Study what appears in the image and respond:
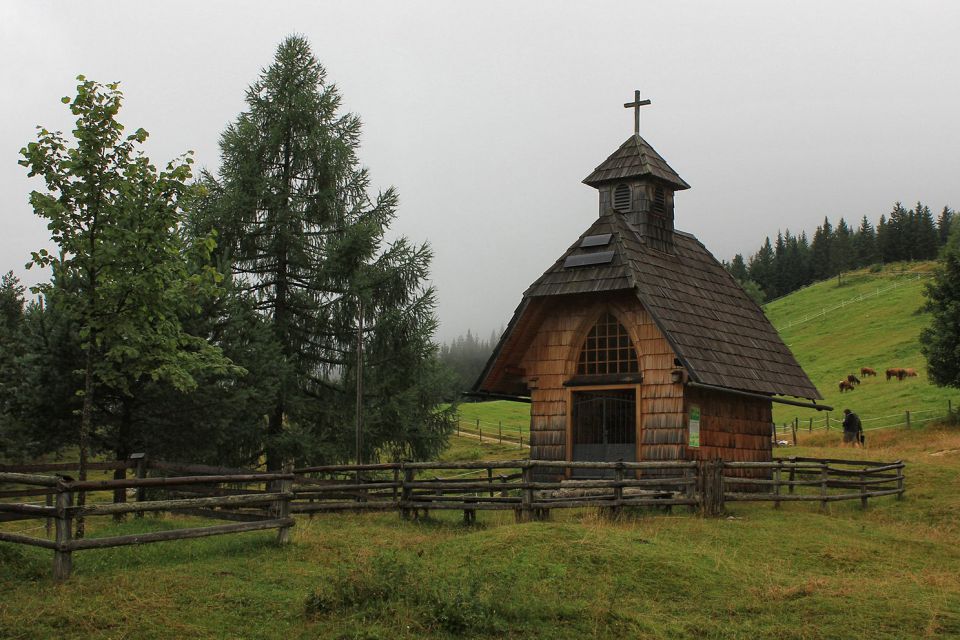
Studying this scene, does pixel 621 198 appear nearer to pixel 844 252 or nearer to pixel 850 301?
pixel 850 301

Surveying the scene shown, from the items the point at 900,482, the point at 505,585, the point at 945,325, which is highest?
the point at 945,325

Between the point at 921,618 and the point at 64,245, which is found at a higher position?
the point at 64,245

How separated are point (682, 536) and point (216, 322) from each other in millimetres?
13081

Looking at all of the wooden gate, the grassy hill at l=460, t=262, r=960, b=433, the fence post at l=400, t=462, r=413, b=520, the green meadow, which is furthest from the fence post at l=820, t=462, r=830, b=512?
the grassy hill at l=460, t=262, r=960, b=433

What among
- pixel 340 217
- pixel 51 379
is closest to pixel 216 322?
pixel 51 379

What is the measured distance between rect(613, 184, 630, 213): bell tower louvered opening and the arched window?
402 centimetres

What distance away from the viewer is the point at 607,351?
23312 millimetres

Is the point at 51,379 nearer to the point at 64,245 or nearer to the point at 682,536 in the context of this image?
the point at 64,245

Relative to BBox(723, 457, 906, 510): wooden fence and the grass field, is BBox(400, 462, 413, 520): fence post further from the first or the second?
BBox(723, 457, 906, 510): wooden fence

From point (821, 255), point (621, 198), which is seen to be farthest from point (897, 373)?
point (821, 255)

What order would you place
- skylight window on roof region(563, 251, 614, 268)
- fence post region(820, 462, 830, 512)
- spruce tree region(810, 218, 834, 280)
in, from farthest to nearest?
1. spruce tree region(810, 218, 834, 280)
2. skylight window on roof region(563, 251, 614, 268)
3. fence post region(820, 462, 830, 512)

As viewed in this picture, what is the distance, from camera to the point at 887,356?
7012 cm

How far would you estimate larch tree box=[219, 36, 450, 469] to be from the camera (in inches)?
1088

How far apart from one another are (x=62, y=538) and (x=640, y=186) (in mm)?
18174
